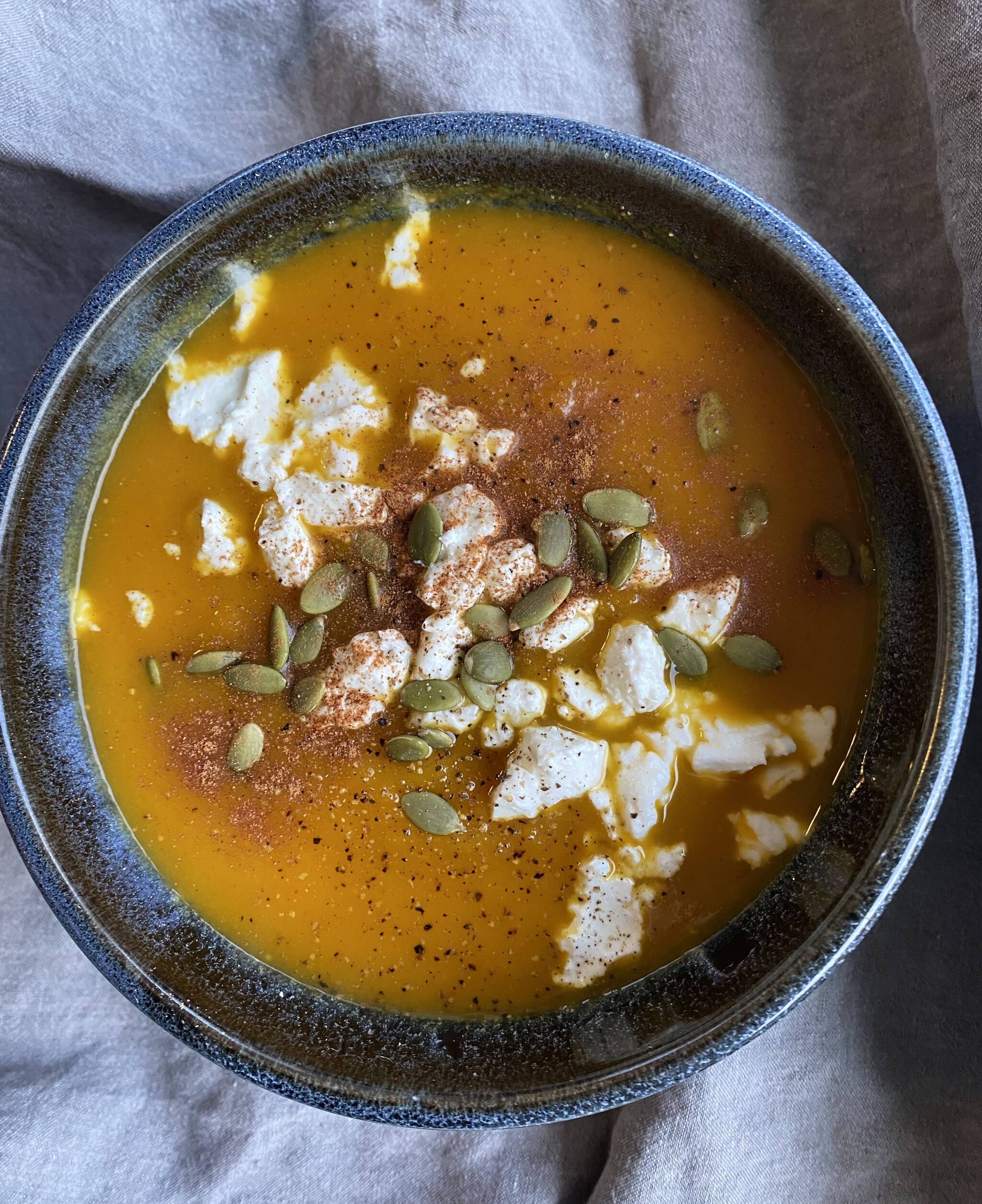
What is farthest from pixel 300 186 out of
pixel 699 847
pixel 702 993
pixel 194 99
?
pixel 702 993

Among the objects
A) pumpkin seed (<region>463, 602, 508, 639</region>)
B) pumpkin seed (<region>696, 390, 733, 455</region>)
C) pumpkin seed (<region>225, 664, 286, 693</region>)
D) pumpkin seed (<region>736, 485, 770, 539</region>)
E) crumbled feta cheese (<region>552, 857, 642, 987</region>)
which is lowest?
crumbled feta cheese (<region>552, 857, 642, 987</region>)

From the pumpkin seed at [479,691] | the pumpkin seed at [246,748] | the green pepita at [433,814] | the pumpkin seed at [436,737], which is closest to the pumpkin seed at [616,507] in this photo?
the pumpkin seed at [479,691]

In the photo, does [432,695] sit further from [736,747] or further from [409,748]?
[736,747]

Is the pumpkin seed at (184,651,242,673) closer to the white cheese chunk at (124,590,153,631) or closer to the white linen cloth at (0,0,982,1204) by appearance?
the white cheese chunk at (124,590,153,631)

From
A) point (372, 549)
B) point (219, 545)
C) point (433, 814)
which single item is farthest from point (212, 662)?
point (433, 814)

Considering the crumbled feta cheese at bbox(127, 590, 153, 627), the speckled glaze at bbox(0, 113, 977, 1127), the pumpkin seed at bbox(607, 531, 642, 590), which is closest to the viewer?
the speckled glaze at bbox(0, 113, 977, 1127)

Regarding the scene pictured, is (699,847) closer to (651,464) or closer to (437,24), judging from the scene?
(651,464)

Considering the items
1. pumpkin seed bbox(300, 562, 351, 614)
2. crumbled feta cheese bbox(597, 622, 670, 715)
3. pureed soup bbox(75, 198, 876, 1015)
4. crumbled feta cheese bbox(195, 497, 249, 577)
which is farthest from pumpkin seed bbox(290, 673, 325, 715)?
crumbled feta cheese bbox(597, 622, 670, 715)
